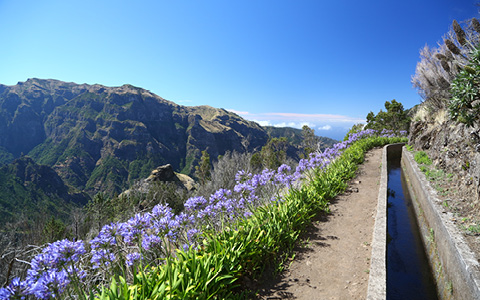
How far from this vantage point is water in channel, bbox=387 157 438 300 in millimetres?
3879

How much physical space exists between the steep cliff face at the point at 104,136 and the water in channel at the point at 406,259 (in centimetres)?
12501

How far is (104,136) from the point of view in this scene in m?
154

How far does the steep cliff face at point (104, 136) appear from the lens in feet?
436

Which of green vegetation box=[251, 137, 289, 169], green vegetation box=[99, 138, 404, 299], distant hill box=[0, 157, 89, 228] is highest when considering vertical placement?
green vegetation box=[99, 138, 404, 299]

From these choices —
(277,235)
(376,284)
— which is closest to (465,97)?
(376,284)

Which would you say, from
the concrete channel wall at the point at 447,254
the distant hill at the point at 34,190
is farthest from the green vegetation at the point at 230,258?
the distant hill at the point at 34,190

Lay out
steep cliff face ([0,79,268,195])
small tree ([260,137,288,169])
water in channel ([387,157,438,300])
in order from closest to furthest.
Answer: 1. water in channel ([387,157,438,300])
2. small tree ([260,137,288,169])
3. steep cliff face ([0,79,268,195])

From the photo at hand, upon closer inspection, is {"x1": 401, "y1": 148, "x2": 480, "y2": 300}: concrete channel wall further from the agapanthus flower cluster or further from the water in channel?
the agapanthus flower cluster

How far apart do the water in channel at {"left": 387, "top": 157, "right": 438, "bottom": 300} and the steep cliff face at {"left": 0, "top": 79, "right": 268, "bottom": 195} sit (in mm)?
125007

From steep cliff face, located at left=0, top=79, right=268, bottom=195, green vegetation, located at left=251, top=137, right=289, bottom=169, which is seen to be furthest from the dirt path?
steep cliff face, located at left=0, top=79, right=268, bottom=195

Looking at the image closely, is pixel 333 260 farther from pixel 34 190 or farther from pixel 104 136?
pixel 104 136

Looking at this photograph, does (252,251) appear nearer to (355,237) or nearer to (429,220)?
(355,237)

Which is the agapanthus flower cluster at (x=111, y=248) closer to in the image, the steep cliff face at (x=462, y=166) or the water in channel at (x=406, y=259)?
the water in channel at (x=406, y=259)

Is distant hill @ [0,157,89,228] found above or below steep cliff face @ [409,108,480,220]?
below
